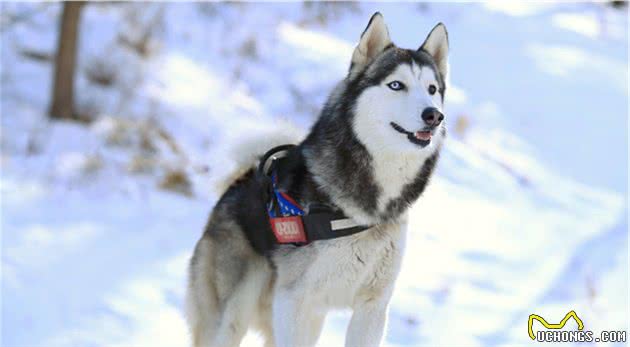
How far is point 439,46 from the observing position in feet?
13.0

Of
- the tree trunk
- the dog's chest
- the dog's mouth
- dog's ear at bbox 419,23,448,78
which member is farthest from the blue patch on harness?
the tree trunk

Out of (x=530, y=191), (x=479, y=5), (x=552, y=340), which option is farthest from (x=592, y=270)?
(x=479, y=5)

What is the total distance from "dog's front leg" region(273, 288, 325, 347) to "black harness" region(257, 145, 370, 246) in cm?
25

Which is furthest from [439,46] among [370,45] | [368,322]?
[368,322]

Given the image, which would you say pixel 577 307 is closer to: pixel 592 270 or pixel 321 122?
pixel 592 270

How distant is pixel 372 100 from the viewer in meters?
3.59

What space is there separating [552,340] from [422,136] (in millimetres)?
2666

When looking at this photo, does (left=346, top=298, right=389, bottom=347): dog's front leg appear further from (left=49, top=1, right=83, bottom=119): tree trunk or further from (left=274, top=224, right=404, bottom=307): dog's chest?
(left=49, top=1, right=83, bottom=119): tree trunk

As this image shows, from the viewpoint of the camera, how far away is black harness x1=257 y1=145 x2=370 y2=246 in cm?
362

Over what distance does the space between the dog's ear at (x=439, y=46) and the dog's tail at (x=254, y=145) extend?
89 centimetres

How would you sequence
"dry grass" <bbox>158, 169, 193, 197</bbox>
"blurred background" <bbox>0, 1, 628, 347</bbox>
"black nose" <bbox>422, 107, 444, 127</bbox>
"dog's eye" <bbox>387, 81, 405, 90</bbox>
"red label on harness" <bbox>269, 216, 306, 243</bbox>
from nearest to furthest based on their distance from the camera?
"black nose" <bbox>422, 107, 444, 127</bbox>, "dog's eye" <bbox>387, 81, 405, 90</bbox>, "red label on harness" <bbox>269, 216, 306, 243</bbox>, "blurred background" <bbox>0, 1, 628, 347</bbox>, "dry grass" <bbox>158, 169, 193, 197</bbox>

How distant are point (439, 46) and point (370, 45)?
0.38 m

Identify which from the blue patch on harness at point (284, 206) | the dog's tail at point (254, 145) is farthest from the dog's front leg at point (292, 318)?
the dog's tail at point (254, 145)

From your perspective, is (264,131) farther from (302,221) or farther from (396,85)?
(396,85)
